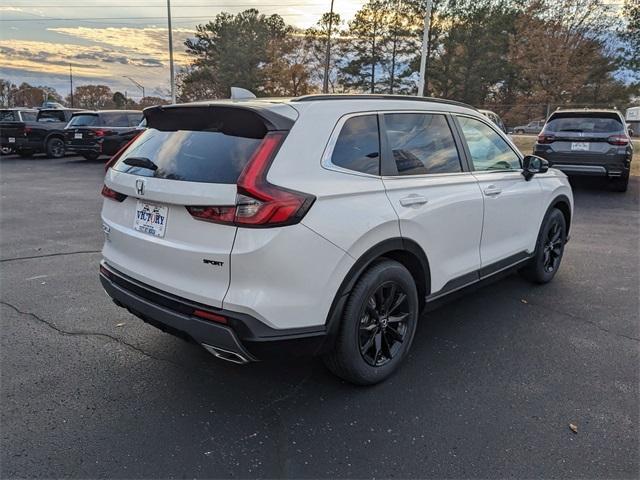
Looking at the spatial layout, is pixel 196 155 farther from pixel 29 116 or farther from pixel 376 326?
pixel 29 116

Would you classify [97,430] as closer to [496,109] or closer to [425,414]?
[425,414]

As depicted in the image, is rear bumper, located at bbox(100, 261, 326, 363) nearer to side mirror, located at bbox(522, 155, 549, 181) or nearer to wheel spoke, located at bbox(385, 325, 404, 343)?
wheel spoke, located at bbox(385, 325, 404, 343)

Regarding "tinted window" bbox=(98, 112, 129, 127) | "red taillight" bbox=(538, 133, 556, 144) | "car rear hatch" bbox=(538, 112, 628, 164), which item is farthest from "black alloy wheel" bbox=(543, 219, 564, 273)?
"tinted window" bbox=(98, 112, 129, 127)

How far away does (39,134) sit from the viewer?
17953 millimetres

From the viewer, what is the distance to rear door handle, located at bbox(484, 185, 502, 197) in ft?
12.1

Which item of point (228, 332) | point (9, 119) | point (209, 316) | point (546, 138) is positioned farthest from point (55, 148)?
point (228, 332)

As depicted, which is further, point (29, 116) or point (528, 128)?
point (528, 128)

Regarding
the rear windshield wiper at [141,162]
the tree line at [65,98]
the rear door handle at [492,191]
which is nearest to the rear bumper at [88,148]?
the rear windshield wiper at [141,162]

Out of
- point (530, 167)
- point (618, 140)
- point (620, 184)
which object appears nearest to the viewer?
point (530, 167)

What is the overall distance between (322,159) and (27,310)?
3026 mm

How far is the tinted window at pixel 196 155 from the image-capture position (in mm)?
2477

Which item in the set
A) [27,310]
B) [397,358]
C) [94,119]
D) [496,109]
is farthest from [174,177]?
[496,109]

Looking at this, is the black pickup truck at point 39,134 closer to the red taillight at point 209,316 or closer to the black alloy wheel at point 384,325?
the red taillight at point 209,316

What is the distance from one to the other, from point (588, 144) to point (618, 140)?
0.54 metres
